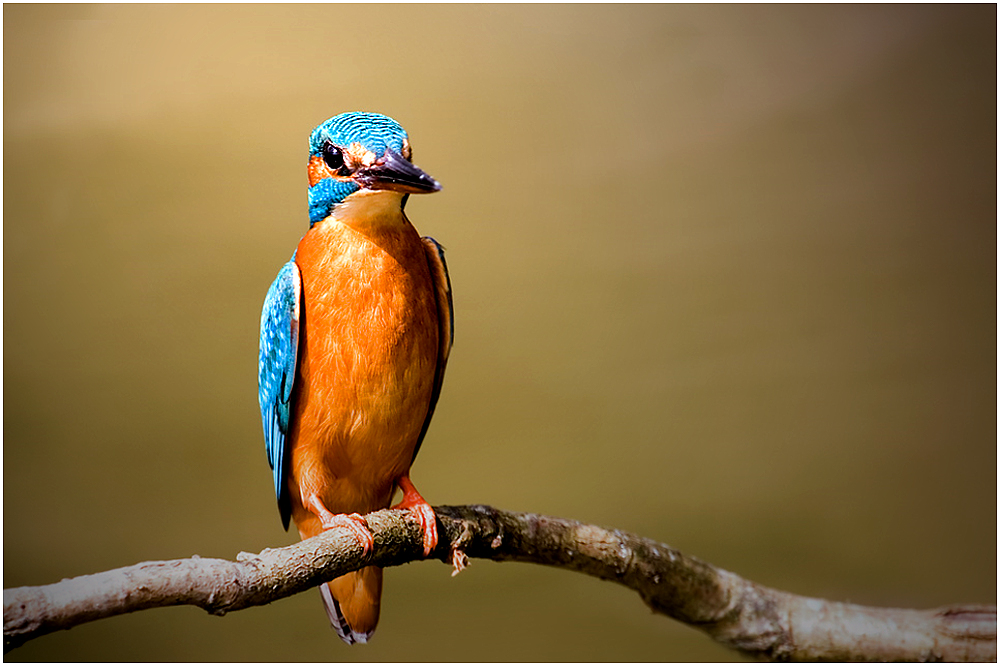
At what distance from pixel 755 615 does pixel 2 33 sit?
80.1 inches

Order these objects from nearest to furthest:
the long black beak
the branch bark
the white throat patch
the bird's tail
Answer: the branch bark
the long black beak
the white throat patch
the bird's tail

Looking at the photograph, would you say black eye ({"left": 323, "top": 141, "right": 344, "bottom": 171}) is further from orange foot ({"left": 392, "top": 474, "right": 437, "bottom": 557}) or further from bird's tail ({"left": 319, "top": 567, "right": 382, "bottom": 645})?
bird's tail ({"left": 319, "top": 567, "right": 382, "bottom": 645})

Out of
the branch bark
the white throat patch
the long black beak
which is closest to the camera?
the branch bark

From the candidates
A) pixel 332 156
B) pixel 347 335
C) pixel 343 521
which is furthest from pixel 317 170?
pixel 343 521

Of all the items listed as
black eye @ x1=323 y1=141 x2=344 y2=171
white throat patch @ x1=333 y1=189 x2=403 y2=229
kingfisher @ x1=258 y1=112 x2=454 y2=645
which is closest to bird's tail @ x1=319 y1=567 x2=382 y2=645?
kingfisher @ x1=258 y1=112 x2=454 y2=645

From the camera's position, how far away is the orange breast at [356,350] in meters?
1.47

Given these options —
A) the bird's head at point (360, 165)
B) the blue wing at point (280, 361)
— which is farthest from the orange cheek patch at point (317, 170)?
the blue wing at point (280, 361)

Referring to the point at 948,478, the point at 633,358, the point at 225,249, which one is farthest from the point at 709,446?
the point at 225,249

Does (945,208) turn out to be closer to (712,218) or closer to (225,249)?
(712,218)

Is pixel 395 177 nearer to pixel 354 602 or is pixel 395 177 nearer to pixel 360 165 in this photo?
pixel 360 165

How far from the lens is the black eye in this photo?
4.76 feet

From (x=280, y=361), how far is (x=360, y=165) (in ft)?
1.26

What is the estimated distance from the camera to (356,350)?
1.47m

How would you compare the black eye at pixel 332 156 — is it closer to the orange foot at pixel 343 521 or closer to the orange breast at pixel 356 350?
the orange breast at pixel 356 350
